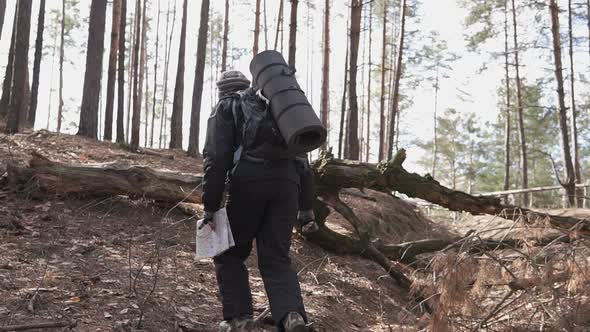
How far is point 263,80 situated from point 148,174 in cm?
305

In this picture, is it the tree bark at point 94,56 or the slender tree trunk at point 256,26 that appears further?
the slender tree trunk at point 256,26

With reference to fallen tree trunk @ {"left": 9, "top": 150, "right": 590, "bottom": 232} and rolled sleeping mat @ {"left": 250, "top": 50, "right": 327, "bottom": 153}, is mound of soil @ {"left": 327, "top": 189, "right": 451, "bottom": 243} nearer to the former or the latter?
fallen tree trunk @ {"left": 9, "top": 150, "right": 590, "bottom": 232}

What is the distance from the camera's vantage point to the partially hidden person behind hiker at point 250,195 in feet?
11.3

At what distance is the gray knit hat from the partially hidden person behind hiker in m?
0.15

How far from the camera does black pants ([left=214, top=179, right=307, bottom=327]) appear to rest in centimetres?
347

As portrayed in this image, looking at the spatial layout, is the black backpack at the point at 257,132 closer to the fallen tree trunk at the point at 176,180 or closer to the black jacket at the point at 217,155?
the black jacket at the point at 217,155

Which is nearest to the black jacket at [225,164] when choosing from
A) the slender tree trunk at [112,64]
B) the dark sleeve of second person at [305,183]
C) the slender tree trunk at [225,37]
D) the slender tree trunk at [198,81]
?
the dark sleeve of second person at [305,183]

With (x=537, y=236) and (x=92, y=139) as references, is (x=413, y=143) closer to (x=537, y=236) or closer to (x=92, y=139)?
(x=92, y=139)

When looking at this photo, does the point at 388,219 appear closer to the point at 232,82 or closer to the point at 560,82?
the point at 232,82

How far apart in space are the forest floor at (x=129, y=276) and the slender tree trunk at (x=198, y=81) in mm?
8228

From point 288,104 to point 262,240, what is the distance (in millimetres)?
1017

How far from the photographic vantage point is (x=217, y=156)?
3.49 metres

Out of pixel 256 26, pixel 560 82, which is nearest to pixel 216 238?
pixel 560 82

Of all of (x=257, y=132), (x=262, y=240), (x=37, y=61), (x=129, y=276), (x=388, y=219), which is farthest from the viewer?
(x=37, y=61)
